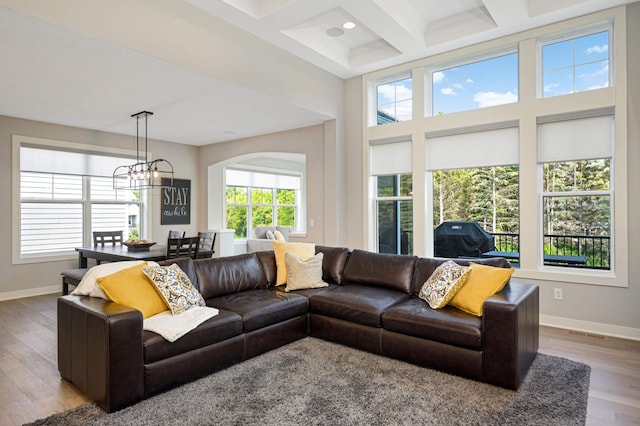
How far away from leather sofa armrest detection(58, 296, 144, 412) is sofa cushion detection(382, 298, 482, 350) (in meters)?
1.90

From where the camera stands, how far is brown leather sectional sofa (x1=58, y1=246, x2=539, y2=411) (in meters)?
2.37

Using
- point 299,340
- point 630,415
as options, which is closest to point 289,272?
point 299,340

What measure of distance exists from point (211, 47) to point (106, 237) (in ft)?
12.5

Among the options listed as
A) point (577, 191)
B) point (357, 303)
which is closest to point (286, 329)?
point (357, 303)

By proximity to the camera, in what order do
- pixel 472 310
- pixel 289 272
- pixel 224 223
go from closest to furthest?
pixel 472 310 < pixel 289 272 < pixel 224 223

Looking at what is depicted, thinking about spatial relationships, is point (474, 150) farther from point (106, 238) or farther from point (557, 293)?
point (106, 238)

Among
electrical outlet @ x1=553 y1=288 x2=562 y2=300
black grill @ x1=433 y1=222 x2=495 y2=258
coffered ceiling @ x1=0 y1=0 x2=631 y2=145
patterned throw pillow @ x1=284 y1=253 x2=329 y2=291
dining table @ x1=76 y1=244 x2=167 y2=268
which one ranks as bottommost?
electrical outlet @ x1=553 y1=288 x2=562 y2=300

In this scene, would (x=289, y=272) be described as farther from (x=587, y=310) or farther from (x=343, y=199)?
(x=587, y=310)

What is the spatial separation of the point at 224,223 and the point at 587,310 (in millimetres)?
6373

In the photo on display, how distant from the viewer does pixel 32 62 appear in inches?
138

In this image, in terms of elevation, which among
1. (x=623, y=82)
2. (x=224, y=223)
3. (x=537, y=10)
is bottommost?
(x=224, y=223)

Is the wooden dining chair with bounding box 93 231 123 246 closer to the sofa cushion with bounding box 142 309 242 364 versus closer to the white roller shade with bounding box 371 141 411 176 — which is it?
the sofa cushion with bounding box 142 309 242 364

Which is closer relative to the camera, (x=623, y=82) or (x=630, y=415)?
(x=630, y=415)

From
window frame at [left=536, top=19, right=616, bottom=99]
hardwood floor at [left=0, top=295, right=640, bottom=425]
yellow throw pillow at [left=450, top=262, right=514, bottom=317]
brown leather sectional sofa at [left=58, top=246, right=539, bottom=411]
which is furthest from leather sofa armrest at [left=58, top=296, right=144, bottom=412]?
window frame at [left=536, top=19, right=616, bottom=99]
